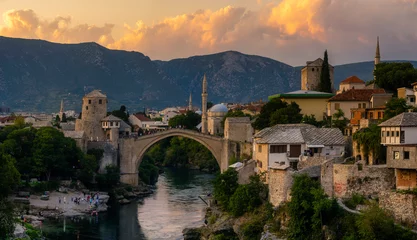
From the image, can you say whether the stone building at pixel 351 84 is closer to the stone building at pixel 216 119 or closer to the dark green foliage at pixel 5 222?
the stone building at pixel 216 119

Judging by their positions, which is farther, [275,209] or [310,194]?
[275,209]

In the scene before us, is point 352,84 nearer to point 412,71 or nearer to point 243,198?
point 412,71

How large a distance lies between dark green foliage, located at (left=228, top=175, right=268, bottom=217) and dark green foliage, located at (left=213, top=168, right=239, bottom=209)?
2508 mm

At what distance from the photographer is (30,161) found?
187 feet

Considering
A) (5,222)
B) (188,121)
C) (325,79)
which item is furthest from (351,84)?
(188,121)

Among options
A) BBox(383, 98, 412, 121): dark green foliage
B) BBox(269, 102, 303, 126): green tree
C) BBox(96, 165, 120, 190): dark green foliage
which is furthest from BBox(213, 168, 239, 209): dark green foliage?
BBox(96, 165, 120, 190): dark green foliage

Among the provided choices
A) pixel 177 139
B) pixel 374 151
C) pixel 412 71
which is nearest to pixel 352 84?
pixel 412 71

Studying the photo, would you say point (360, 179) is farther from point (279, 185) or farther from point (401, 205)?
point (279, 185)

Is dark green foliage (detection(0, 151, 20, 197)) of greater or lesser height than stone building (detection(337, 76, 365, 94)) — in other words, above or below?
below

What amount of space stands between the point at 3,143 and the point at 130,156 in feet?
44.8

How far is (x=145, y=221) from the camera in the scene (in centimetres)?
5062

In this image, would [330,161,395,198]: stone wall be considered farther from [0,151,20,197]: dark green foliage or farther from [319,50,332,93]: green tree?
[319,50,332,93]: green tree

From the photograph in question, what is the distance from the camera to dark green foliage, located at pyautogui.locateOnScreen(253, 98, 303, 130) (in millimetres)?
53562

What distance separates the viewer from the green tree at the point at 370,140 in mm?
37062
